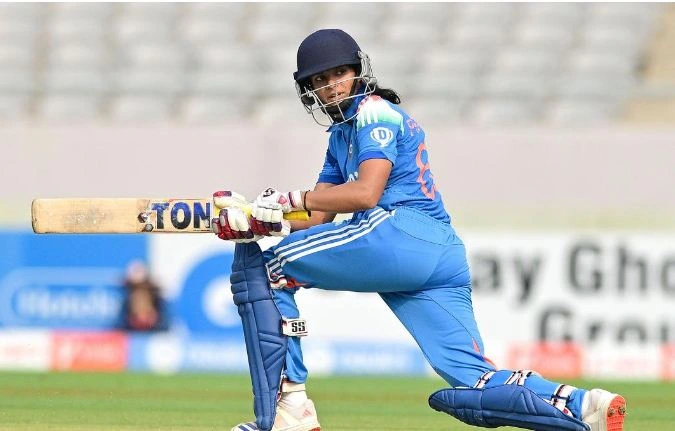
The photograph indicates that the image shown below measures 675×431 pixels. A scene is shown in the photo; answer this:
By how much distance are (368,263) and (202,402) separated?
11.3ft

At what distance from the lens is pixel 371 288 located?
4.50 metres

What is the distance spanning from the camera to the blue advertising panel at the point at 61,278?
1041 cm

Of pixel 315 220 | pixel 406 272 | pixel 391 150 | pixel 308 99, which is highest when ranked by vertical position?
pixel 308 99

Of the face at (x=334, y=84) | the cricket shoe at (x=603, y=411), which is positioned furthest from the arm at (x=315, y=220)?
the cricket shoe at (x=603, y=411)

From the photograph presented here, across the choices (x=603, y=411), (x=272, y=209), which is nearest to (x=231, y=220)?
(x=272, y=209)

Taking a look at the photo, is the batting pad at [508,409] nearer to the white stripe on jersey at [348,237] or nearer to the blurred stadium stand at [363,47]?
the white stripe on jersey at [348,237]

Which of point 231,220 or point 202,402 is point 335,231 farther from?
point 202,402

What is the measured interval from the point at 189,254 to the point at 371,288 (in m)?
6.13

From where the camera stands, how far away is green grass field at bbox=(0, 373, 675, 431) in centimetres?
605

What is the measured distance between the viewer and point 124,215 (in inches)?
187

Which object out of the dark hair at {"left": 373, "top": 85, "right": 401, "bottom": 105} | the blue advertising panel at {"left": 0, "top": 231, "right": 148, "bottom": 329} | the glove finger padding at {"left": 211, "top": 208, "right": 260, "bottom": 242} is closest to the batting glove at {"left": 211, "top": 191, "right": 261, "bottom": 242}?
the glove finger padding at {"left": 211, "top": 208, "right": 260, "bottom": 242}

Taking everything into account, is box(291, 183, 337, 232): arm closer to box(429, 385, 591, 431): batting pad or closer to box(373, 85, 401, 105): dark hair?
box(373, 85, 401, 105): dark hair

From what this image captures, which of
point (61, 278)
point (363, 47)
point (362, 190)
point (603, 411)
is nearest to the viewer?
point (603, 411)

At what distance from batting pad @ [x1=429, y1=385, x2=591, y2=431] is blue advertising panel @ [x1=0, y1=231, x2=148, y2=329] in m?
6.28
